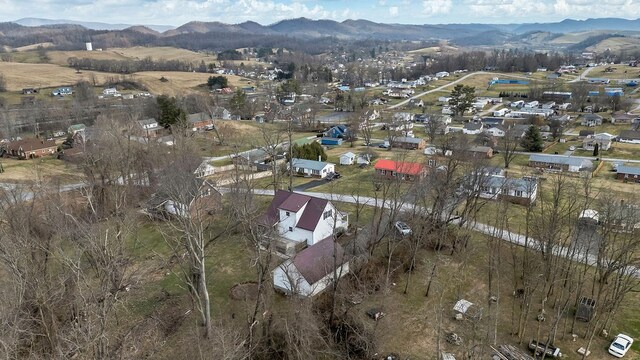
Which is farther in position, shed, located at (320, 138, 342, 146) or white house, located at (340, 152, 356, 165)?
shed, located at (320, 138, 342, 146)

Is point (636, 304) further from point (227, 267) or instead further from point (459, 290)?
point (227, 267)

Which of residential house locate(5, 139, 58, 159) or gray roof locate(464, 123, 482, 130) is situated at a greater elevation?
gray roof locate(464, 123, 482, 130)

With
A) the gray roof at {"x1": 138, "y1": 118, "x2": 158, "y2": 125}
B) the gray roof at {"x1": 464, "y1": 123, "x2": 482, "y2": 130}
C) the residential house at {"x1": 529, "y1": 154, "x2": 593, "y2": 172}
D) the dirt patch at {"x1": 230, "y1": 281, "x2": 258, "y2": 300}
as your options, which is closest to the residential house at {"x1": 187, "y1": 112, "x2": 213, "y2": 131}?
the gray roof at {"x1": 138, "y1": 118, "x2": 158, "y2": 125}

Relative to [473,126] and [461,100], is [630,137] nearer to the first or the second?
[473,126]

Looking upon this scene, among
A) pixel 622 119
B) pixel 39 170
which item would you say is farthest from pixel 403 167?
pixel 622 119

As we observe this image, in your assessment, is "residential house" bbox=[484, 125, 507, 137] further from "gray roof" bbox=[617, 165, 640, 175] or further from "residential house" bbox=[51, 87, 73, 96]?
"residential house" bbox=[51, 87, 73, 96]

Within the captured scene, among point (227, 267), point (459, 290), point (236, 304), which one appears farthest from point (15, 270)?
point (459, 290)

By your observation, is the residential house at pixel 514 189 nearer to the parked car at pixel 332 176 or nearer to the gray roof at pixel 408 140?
the parked car at pixel 332 176
